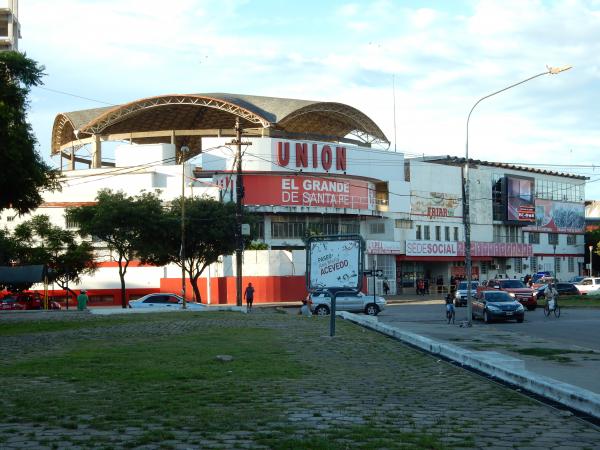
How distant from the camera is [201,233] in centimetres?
5922

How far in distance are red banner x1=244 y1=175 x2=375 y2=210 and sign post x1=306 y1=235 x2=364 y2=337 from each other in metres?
54.2

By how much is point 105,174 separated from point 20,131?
53819 mm

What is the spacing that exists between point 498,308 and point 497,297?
1.35m

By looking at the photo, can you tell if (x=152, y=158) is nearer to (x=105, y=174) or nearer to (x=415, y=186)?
(x=105, y=174)

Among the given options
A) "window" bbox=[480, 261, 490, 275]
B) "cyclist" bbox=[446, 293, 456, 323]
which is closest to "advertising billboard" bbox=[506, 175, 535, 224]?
"window" bbox=[480, 261, 490, 275]

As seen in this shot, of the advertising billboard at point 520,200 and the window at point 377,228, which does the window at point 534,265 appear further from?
the window at point 377,228

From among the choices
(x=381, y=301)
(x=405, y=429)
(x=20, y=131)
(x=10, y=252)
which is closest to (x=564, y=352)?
(x=405, y=429)

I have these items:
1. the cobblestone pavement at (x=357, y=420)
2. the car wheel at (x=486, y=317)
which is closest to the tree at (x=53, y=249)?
the car wheel at (x=486, y=317)

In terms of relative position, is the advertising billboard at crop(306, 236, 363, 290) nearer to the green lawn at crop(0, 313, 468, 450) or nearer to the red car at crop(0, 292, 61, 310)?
the green lawn at crop(0, 313, 468, 450)

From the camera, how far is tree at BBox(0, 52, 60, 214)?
2450cm

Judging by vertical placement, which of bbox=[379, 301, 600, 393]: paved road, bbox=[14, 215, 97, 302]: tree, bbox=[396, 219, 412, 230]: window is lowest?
bbox=[379, 301, 600, 393]: paved road

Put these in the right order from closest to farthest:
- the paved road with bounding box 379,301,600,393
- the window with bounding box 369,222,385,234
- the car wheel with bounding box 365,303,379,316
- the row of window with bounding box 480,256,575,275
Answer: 1. the paved road with bounding box 379,301,600,393
2. the car wheel with bounding box 365,303,379,316
3. the window with bounding box 369,222,385,234
4. the row of window with bounding box 480,256,575,275

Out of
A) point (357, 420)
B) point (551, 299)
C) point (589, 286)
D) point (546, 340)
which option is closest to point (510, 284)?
point (551, 299)

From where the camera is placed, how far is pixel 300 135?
85.4 meters
